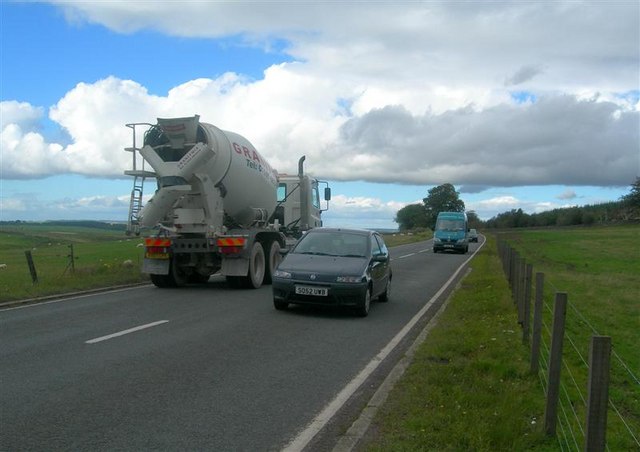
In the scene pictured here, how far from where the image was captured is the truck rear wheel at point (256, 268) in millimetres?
16969

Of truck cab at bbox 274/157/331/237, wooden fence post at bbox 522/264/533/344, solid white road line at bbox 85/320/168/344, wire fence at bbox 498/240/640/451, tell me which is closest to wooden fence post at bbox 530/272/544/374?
wire fence at bbox 498/240/640/451

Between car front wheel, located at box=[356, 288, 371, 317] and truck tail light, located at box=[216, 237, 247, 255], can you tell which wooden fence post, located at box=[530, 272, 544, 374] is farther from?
truck tail light, located at box=[216, 237, 247, 255]

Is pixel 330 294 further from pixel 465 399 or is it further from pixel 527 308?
pixel 465 399

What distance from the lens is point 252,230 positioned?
56.7ft

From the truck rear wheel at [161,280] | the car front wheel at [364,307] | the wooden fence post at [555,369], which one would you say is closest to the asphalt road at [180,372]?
the car front wheel at [364,307]

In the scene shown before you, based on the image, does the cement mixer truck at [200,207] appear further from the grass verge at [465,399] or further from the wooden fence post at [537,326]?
the wooden fence post at [537,326]

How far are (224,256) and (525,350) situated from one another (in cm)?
918

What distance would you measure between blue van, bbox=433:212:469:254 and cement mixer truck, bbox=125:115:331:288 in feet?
88.0

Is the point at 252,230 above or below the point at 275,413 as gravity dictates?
above

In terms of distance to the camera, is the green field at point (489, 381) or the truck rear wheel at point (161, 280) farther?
the truck rear wheel at point (161, 280)

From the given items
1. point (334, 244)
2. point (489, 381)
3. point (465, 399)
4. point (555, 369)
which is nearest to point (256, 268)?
point (334, 244)

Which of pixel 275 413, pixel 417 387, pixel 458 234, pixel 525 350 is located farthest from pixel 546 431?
pixel 458 234

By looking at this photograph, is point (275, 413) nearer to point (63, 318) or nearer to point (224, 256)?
point (63, 318)

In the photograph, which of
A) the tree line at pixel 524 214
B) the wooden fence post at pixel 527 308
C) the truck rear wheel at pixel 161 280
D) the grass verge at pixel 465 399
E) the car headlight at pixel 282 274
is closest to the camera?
the grass verge at pixel 465 399
